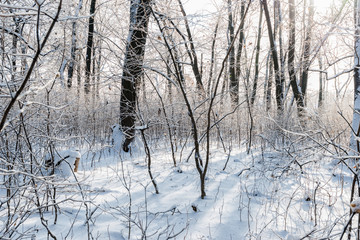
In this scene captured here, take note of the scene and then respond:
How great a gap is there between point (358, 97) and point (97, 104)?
721 centimetres

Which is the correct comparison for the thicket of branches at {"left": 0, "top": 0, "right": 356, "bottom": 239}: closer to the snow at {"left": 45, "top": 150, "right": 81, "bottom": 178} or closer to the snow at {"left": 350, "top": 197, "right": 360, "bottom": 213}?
the snow at {"left": 45, "top": 150, "right": 81, "bottom": 178}

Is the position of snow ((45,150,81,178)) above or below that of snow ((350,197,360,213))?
below

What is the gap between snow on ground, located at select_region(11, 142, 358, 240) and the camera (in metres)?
2.16

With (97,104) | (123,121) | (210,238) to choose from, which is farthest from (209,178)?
(97,104)

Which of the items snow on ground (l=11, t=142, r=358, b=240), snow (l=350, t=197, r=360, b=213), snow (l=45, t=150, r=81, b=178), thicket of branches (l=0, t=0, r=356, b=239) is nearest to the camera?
snow (l=350, t=197, r=360, b=213)

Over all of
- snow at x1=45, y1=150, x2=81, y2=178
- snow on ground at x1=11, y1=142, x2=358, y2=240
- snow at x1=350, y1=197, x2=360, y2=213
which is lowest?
snow on ground at x1=11, y1=142, x2=358, y2=240

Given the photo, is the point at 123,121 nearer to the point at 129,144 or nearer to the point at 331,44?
the point at 129,144

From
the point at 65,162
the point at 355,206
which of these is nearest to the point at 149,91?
the point at 65,162

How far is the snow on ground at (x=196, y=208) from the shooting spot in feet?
7.10

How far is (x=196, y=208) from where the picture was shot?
256 centimetres

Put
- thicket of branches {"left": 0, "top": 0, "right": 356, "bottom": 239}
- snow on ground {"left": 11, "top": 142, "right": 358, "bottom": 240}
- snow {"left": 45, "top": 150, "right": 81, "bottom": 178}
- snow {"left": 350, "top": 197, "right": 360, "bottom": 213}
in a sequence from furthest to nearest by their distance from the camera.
→ 1. snow {"left": 45, "top": 150, "right": 81, "bottom": 178}
2. snow on ground {"left": 11, "top": 142, "right": 358, "bottom": 240}
3. thicket of branches {"left": 0, "top": 0, "right": 356, "bottom": 239}
4. snow {"left": 350, "top": 197, "right": 360, "bottom": 213}

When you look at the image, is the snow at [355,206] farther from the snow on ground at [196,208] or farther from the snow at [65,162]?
the snow at [65,162]

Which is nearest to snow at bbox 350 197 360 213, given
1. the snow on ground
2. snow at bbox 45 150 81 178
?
the snow on ground

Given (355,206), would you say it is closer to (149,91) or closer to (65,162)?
(65,162)
